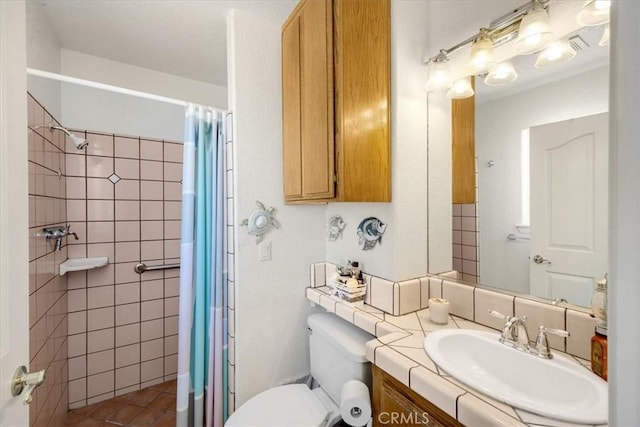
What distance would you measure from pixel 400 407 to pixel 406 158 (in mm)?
977

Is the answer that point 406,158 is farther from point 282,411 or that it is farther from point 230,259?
point 282,411

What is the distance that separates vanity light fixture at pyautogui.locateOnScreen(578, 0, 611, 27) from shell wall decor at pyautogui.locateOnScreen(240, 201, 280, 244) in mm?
1457

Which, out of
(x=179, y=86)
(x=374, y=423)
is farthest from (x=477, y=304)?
(x=179, y=86)

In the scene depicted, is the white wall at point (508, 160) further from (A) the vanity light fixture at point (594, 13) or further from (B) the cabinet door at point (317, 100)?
(B) the cabinet door at point (317, 100)

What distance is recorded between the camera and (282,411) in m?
1.23

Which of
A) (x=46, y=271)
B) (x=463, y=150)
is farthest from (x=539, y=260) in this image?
(x=46, y=271)

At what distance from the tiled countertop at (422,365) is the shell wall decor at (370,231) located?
313 millimetres

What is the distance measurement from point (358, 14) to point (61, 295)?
7.61 feet

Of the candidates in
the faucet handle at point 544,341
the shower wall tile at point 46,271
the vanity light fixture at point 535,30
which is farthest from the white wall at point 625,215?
the shower wall tile at point 46,271

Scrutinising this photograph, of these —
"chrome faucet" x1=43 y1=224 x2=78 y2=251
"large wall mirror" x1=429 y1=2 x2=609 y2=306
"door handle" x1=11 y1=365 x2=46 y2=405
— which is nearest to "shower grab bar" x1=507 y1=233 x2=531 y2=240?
Result: "large wall mirror" x1=429 y1=2 x2=609 y2=306

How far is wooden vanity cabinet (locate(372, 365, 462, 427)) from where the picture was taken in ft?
2.55

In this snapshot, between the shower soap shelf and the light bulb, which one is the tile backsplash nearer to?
the light bulb

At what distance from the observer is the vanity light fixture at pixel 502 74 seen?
112cm

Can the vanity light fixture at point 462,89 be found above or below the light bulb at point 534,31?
below
